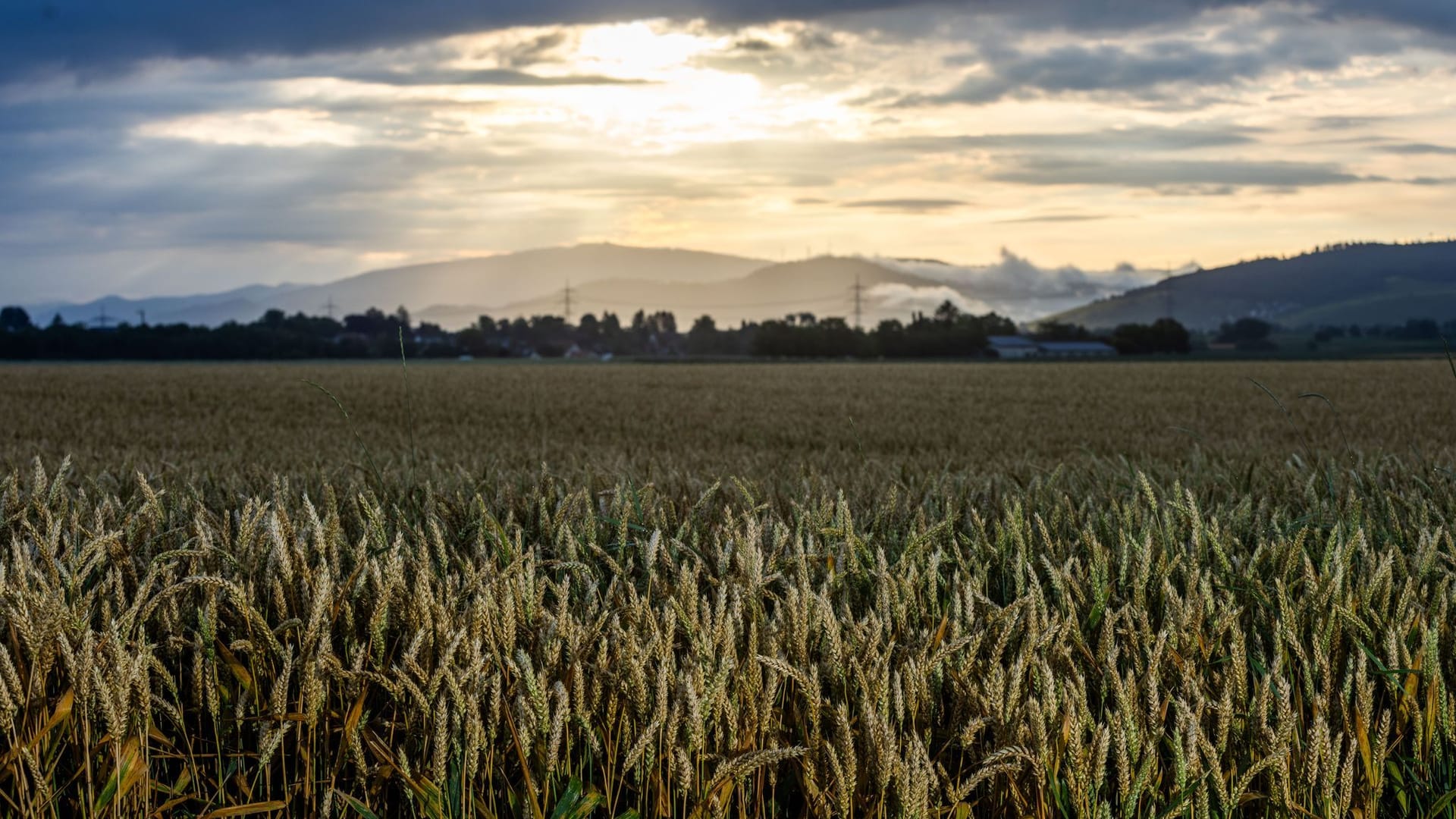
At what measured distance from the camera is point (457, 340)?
4227 inches

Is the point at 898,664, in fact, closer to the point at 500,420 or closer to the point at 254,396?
the point at 500,420

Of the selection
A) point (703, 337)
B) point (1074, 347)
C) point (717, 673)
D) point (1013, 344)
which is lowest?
point (1074, 347)

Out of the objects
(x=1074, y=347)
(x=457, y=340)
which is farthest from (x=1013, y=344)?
(x=457, y=340)

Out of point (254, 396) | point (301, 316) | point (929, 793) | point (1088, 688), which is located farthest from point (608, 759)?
point (301, 316)

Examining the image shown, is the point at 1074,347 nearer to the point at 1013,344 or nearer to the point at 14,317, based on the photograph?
the point at 1013,344

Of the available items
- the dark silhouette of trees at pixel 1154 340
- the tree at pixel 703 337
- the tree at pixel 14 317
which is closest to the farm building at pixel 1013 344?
the dark silhouette of trees at pixel 1154 340

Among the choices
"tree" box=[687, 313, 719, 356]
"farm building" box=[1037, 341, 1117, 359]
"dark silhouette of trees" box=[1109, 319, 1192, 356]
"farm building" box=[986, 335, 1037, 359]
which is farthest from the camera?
"tree" box=[687, 313, 719, 356]

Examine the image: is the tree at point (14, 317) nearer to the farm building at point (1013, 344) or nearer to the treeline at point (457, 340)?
the treeline at point (457, 340)

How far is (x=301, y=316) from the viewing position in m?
111

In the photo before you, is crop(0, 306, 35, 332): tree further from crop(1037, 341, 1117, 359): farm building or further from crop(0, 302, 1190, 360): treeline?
crop(1037, 341, 1117, 359): farm building

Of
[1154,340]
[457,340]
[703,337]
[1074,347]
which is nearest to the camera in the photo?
[1154,340]

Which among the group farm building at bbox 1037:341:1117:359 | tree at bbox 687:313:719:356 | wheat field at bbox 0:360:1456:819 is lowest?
farm building at bbox 1037:341:1117:359

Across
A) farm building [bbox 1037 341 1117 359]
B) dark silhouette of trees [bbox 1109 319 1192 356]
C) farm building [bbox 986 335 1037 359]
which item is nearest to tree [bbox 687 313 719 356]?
farm building [bbox 986 335 1037 359]

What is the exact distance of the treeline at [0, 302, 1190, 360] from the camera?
9025cm
